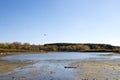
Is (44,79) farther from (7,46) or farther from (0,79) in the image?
(7,46)

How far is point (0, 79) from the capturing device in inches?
856

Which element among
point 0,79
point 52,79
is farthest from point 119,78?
point 0,79

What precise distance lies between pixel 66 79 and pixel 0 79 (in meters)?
6.47

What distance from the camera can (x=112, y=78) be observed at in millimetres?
22438

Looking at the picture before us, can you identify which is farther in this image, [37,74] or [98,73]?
[98,73]

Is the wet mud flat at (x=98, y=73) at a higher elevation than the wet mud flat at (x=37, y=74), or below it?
below

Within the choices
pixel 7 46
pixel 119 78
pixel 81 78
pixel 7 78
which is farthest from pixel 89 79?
pixel 7 46

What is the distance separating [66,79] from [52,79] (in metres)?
1.45

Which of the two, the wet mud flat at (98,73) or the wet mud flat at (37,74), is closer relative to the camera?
the wet mud flat at (37,74)

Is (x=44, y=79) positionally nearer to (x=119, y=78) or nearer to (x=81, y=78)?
(x=81, y=78)

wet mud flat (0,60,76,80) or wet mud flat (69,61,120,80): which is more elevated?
wet mud flat (0,60,76,80)

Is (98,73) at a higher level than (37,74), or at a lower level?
lower

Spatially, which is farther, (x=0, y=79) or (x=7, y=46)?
(x=7, y=46)

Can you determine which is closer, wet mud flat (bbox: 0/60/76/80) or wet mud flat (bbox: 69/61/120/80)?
wet mud flat (bbox: 0/60/76/80)
